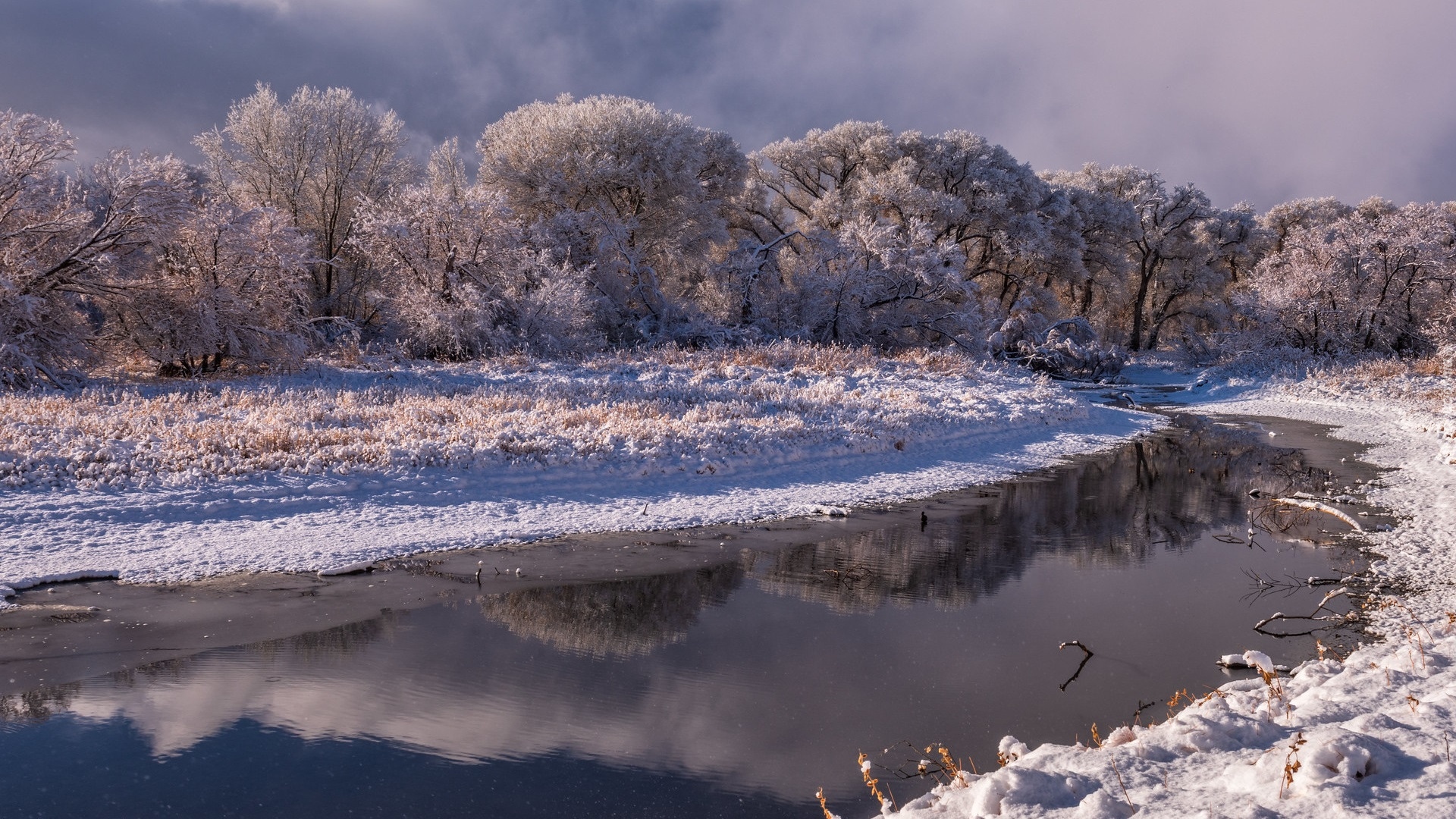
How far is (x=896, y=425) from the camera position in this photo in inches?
664

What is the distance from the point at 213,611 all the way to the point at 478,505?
3.82 m

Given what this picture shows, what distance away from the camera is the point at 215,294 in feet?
70.0

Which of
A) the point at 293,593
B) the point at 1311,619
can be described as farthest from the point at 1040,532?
the point at 293,593

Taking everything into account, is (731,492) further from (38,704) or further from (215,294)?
(215,294)

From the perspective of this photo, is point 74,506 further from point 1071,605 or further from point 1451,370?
point 1451,370

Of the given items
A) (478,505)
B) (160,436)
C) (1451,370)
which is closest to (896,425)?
(478,505)

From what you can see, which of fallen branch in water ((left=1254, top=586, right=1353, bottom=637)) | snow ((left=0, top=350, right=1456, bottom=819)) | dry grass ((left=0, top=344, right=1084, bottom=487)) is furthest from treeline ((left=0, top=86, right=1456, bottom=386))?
fallen branch in water ((left=1254, top=586, right=1353, bottom=637))

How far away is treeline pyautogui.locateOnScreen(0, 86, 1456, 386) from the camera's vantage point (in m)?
20.4

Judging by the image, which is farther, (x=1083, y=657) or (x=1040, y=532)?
(x=1040, y=532)

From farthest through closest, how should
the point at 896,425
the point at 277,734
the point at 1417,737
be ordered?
the point at 896,425 → the point at 277,734 → the point at 1417,737

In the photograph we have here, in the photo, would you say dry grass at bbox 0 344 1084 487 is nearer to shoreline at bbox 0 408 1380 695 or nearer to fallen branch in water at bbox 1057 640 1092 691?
shoreline at bbox 0 408 1380 695

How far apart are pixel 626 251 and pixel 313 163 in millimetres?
15989

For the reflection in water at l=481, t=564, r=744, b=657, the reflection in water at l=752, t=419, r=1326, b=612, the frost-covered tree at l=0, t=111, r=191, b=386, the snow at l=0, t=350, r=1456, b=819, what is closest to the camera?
the snow at l=0, t=350, r=1456, b=819

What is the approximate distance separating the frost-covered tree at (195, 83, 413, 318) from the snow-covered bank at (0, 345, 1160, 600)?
20.7 meters
